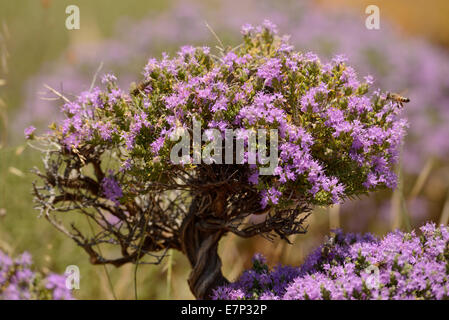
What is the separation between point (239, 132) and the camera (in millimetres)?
2506

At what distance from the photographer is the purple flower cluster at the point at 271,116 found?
2.55m

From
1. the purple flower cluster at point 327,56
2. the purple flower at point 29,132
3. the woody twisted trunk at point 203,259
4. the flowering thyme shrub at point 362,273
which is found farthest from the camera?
the purple flower cluster at point 327,56

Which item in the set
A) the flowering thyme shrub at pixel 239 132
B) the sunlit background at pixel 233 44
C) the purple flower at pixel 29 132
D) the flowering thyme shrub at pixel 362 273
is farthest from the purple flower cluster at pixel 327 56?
the purple flower at pixel 29 132

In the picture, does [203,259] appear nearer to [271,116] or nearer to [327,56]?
[271,116]

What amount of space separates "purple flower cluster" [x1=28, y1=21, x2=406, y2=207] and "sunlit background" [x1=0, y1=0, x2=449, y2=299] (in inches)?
82.8

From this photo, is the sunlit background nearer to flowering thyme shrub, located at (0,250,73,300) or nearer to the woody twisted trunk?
the woody twisted trunk

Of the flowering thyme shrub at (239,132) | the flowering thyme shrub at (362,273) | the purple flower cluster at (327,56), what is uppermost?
the purple flower cluster at (327,56)

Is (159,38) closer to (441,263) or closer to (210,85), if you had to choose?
(210,85)

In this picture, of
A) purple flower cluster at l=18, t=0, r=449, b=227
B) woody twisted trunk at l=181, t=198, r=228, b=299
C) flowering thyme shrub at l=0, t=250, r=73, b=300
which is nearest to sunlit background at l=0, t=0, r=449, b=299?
purple flower cluster at l=18, t=0, r=449, b=227

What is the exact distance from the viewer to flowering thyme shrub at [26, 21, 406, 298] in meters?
2.56

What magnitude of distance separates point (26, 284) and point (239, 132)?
1269 millimetres

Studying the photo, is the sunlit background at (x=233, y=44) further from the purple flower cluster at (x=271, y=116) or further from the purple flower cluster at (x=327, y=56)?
the purple flower cluster at (x=271, y=116)

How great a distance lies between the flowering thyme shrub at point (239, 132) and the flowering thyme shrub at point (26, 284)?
0.56 metres
